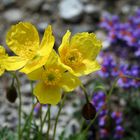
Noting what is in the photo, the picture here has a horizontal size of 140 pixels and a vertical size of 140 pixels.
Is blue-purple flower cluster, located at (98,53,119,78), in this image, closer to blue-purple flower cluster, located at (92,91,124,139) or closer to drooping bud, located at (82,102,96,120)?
blue-purple flower cluster, located at (92,91,124,139)

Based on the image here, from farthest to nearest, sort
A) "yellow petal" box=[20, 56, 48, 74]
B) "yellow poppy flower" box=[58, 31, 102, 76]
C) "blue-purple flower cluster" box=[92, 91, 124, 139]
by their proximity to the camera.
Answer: "blue-purple flower cluster" box=[92, 91, 124, 139] → "yellow poppy flower" box=[58, 31, 102, 76] → "yellow petal" box=[20, 56, 48, 74]

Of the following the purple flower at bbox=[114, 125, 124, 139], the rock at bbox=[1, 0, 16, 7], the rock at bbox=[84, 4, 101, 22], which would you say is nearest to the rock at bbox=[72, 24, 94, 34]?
the rock at bbox=[84, 4, 101, 22]

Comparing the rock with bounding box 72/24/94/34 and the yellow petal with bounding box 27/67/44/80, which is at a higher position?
the rock with bounding box 72/24/94/34

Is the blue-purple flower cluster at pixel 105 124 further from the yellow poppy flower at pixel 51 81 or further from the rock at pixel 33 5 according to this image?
the rock at pixel 33 5

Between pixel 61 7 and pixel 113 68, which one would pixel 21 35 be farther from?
pixel 61 7

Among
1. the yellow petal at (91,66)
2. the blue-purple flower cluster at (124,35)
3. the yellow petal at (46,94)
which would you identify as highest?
the blue-purple flower cluster at (124,35)

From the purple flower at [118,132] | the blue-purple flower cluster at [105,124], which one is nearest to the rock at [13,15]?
the blue-purple flower cluster at [105,124]

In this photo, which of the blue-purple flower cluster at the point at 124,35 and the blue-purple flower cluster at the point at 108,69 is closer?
the blue-purple flower cluster at the point at 108,69

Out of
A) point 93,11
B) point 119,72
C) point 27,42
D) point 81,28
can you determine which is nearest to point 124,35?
point 119,72
